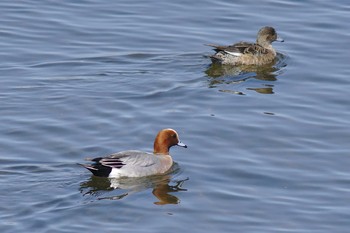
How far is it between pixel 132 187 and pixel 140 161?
43 cm

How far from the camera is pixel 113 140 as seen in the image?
49.8ft

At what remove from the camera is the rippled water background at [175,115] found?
12906mm

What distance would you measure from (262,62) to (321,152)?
4.64 m

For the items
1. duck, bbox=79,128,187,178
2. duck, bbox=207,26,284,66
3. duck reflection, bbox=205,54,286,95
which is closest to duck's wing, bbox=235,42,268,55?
duck, bbox=207,26,284,66

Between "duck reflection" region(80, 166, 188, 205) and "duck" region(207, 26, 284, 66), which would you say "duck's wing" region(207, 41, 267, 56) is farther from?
"duck reflection" region(80, 166, 188, 205)

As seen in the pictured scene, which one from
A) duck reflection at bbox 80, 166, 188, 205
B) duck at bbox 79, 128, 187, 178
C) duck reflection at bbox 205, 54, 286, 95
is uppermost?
duck reflection at bbox 205, 54, 286, 95

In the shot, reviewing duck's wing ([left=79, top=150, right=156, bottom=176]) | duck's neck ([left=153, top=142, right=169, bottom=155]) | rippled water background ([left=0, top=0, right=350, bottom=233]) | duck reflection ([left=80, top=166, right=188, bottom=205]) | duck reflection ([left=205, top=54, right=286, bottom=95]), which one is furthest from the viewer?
duck reflection ([left=205, top=54, right=286, bottom=95])

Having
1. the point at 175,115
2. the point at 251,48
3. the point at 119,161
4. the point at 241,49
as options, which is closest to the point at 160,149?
the point at 119,161

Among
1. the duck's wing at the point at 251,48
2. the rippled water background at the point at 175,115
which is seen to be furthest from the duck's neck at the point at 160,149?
the duck's wing at the point at 251,48

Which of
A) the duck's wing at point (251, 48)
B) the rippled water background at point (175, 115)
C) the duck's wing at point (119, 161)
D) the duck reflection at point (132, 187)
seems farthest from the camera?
the duck's wing at point (251, 48)

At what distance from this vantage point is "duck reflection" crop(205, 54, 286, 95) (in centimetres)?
1795

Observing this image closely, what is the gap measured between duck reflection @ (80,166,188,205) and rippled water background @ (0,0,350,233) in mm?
30

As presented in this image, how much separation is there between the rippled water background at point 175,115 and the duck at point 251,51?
25cm

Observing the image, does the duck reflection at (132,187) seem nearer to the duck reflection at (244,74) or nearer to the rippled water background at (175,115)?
the rippled water background at (175,115)
